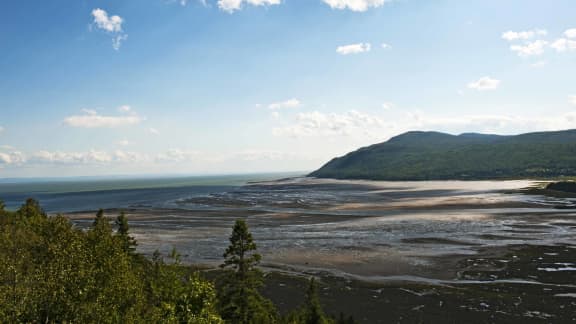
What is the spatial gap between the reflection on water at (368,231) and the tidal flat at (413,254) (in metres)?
0.19

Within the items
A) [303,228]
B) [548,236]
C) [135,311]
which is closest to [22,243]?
[135,311]

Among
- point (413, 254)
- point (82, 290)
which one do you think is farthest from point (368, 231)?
point (82, 290)

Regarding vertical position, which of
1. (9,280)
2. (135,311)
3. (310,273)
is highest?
(9,280)

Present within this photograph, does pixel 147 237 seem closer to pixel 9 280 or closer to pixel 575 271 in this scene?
pixel 9 280

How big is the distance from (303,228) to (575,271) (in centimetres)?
4871

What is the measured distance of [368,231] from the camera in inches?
3004

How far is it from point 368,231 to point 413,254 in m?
19.9

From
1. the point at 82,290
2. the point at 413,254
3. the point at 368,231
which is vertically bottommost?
the point at 413,254

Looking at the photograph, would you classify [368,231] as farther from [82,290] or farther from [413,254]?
[82,290]

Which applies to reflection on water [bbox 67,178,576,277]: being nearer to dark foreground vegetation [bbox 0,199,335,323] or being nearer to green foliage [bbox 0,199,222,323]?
dark foreground vegetation [bbox 0,199,335,323]

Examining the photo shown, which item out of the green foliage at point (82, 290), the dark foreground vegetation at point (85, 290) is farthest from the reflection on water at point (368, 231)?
the green foliage at point (82, 290)

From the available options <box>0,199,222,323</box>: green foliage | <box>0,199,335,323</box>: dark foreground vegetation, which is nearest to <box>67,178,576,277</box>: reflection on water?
<box>0,199,335,323</box>: dark foreground vegetation

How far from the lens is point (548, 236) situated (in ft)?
214

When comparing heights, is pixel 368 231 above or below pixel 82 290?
below
